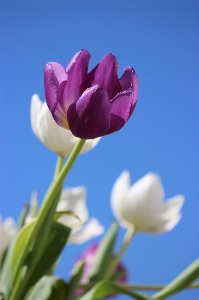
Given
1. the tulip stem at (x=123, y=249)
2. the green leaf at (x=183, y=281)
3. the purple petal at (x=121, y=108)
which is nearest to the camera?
the purple petal at (x=121, y=108)

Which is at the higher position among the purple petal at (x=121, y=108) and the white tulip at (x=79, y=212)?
the white tulip at (x=79, y=212)

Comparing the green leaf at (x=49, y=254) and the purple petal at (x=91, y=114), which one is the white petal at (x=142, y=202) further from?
the purple petal at (x=91, y=114)

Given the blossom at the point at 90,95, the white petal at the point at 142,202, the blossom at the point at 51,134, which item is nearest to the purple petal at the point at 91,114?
the blossom at the point at 90,95

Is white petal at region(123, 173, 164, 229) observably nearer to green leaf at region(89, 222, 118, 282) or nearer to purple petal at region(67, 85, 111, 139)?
green leaf at region(89, 222, 118, 282)

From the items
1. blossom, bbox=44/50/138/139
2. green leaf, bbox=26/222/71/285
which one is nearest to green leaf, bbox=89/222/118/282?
green leaf, bbox=26/222/71/285

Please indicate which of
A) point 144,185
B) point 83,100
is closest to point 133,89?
point 83,100

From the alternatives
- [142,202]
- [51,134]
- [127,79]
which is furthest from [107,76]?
[142,202]

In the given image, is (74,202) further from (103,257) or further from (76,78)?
(76,78)
